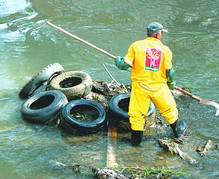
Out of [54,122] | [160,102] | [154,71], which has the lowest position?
[54,122]

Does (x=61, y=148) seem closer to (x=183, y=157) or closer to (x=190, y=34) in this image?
(x=183, y=157)

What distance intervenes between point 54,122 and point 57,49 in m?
4.50

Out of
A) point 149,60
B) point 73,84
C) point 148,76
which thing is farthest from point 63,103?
point 149,60

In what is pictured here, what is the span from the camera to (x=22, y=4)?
1562cm

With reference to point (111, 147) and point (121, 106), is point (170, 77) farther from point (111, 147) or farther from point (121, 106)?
point (121, 106)

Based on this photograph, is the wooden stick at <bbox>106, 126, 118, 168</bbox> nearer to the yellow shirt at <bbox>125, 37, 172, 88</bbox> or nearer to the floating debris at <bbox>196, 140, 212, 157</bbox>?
the yellow shirt at <bbox>125, 37, 172, 88</bbox>

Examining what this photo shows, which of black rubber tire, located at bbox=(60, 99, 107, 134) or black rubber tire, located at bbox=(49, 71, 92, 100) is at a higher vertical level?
black rubber tire, located at bbox=(49, 71, 92, 100)

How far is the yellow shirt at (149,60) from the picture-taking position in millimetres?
5629

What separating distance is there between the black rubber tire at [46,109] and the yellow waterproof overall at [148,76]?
1.76 metres

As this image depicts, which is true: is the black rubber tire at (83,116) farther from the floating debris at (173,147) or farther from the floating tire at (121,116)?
the floating debris at (173,147)

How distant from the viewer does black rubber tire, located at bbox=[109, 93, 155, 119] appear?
6695mm

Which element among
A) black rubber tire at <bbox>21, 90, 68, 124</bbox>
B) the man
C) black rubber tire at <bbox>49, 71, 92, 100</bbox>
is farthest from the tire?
the man

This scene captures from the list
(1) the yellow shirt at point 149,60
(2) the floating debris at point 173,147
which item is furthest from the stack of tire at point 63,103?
A: (1) the yellow shirt at point 149,60

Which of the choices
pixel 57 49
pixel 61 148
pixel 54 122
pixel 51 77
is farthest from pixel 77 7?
pixel 61 148
